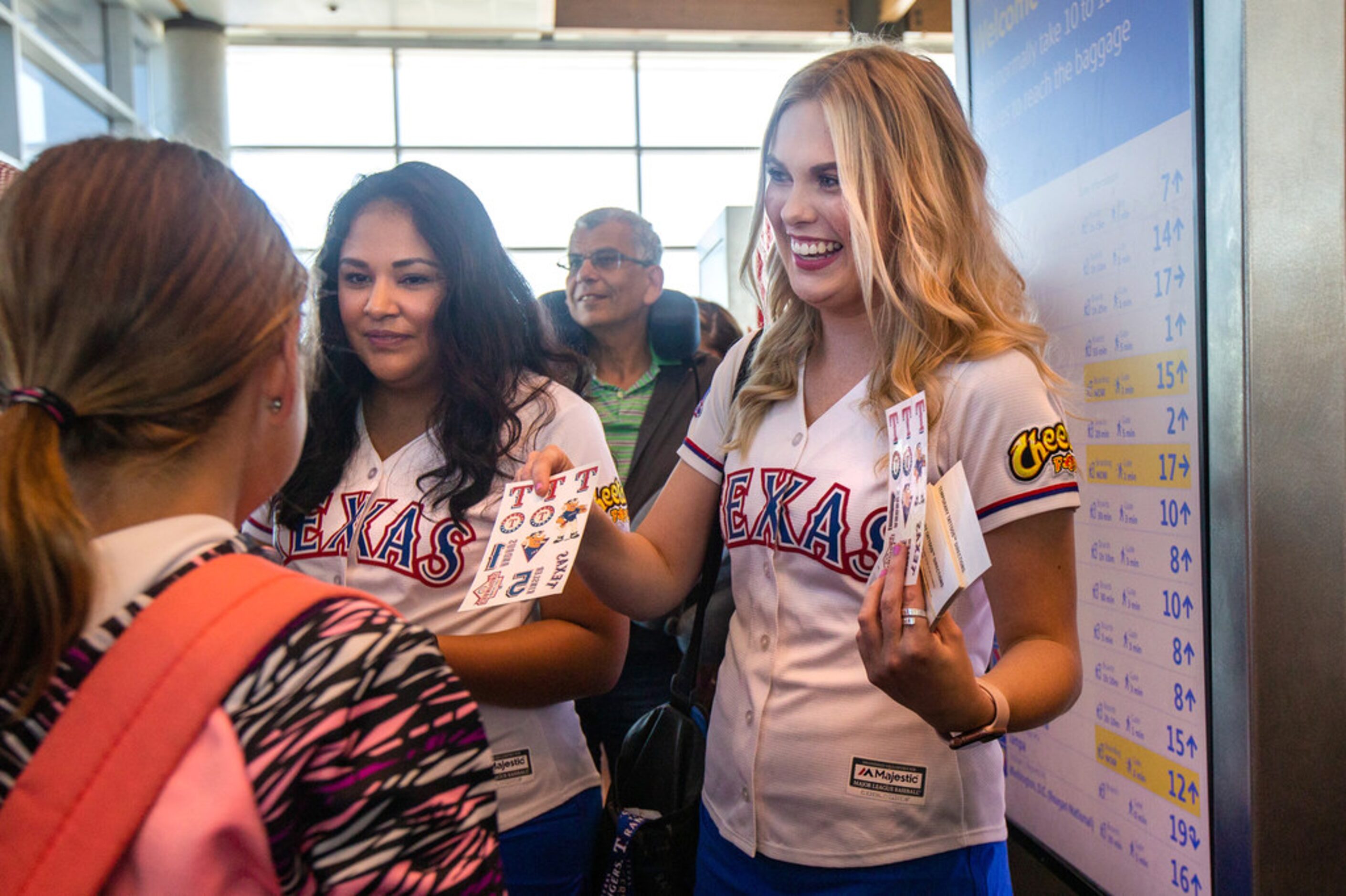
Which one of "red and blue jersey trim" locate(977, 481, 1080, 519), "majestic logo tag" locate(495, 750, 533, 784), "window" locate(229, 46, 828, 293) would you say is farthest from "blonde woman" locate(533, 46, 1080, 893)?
"window" locate(229, 46, 828, 293)

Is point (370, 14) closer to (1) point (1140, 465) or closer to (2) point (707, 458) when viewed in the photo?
(2) point (707, 458)

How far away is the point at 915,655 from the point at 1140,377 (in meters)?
0.85

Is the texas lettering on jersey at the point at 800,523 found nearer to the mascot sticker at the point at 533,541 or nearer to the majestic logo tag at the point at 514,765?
the mascot sticker at the point at 533,541

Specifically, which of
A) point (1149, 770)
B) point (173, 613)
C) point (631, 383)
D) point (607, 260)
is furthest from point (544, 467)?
point (607, 260)

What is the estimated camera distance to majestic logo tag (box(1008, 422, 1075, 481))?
1220 mm

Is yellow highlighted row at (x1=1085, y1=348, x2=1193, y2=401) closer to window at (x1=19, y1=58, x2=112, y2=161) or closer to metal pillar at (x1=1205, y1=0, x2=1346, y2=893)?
metal pillar at (x1=1205, y1=0, x2=1346, y2=893)

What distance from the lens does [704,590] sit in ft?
5.33

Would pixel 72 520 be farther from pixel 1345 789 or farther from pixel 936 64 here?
pixel 1345 789

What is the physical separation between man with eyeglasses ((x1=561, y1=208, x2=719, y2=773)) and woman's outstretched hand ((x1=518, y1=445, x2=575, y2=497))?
1168 mm

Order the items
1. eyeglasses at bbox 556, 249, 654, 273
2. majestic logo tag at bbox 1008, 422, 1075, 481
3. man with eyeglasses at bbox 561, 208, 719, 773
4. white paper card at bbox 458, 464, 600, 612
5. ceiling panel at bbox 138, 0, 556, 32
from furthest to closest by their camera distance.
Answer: ceiling panel at bbox 138, 0, 556, 32
eyeglasses at bbox 556, 249, 654, 273
man with eyeglasses at bbox 561, 208, 719, 773
majestic logo tag at bbox 1008, 422, 1075, 481
white paper card at bbox 458, 464, 600, 612

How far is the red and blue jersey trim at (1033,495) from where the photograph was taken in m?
1.21

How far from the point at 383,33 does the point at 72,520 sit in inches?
365

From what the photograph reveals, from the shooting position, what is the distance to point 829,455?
137 centimetres

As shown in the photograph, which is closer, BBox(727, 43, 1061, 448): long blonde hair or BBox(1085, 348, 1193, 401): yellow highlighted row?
BBox(727, 43, 1061, 448): long blonde hair
